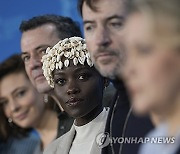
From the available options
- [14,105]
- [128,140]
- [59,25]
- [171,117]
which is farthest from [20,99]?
[171,117]

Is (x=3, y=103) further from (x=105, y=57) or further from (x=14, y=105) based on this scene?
(x=105, y=57)

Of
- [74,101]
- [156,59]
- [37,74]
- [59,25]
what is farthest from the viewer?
[59,25]

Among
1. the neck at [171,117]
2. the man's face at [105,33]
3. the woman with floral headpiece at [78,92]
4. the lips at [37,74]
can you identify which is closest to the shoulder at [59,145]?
the woman with floral headpiece at [78,92]

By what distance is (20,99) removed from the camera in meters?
1.74

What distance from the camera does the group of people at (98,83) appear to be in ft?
1.95

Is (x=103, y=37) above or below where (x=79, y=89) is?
above

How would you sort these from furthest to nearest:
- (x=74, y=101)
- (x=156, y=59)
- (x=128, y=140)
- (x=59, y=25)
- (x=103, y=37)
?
(x=59, y=25) < (x=74, y=101) < (x=103, y=37) < (x=128, y=140) < (x=156, y=59)

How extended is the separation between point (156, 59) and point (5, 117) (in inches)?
52.0

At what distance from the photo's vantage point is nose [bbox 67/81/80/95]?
1.26 meters

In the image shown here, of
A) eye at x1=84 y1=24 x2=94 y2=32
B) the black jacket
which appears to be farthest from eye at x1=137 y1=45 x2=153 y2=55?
eye at x1=84 y1=24 x2=94 y2=32

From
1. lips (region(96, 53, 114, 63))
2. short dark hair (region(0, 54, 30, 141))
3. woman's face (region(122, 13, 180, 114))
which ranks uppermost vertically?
woman's face (region(122, 13, 180, 114))

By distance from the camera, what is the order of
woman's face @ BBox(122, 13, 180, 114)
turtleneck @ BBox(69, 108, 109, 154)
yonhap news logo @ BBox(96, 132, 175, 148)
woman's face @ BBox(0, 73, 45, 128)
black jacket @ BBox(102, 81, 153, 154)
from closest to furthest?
woman's face @ BBox(122, 13, 180, 114), yonhap news logo @ BBox(96, 132, 175, 148), black jacket @ BBox(102, 81, 153, 154), turtleneck @ BBox(69, 108, 109, 154), woman's face @ BBox(0, 73, 45, 128)

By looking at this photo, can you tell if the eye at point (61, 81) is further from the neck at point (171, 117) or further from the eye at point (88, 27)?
the neck at point (171, 117)

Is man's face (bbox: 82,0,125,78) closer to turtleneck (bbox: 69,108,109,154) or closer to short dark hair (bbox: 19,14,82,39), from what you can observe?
turtleneck (bbox: 69,108,109,154)
